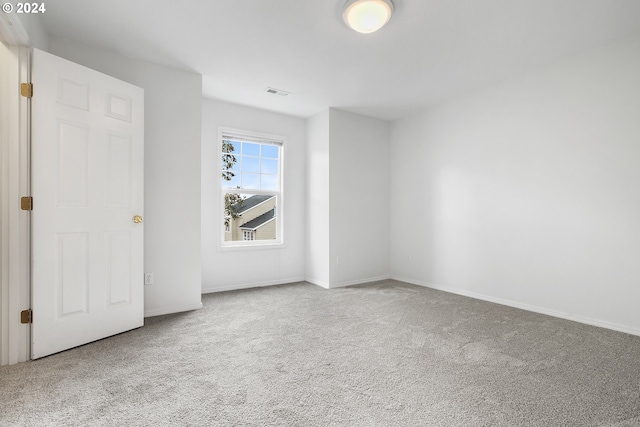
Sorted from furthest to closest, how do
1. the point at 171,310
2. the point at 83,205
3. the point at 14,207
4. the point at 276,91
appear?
the point at 276,91
the point at 171,310
the point at 83,205
the point at 14,207

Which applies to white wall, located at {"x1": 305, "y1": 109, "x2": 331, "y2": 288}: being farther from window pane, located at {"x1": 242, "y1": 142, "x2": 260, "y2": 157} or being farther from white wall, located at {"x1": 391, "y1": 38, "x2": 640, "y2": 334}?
white wall, located at {"x1": 391, "y1": 38, "x2": 640, "y2": 334}

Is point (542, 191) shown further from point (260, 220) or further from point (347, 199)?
point (260, 220)

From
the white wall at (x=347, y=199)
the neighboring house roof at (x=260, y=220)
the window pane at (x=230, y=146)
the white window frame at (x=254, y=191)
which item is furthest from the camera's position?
the neighboring house roof at (x=260, y=220)

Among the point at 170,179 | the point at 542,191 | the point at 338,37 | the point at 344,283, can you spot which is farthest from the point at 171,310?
the point at 542,191

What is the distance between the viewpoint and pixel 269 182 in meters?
4.80

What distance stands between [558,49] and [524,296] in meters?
2.57

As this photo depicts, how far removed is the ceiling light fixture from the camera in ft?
7.46

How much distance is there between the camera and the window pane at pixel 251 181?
4594 millimetres

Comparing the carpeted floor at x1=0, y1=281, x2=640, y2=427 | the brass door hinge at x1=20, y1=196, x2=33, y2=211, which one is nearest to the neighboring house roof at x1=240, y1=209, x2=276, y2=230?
the carpeted floor at x1=0, y1=281, x2=640, y2=427

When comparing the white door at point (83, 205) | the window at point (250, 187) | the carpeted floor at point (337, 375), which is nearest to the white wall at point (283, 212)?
the window at point (250, 187)

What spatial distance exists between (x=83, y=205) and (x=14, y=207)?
40cm

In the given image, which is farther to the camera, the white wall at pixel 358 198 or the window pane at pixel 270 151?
the window pane at pixel 270 151

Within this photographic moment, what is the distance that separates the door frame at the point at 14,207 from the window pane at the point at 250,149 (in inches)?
103

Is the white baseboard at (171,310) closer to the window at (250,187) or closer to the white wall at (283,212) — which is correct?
the white wall at (283,212)
